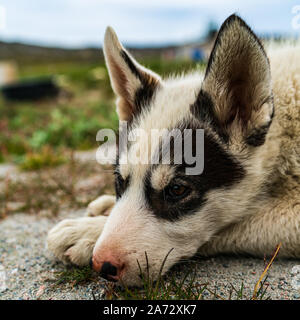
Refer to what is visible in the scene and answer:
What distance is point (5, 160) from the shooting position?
629 centimetres

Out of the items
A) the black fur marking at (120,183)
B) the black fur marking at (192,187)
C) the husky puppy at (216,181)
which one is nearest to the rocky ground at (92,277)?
the husky puppy at (216,181)

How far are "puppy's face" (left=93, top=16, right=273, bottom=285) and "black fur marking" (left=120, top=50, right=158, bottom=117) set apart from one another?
21 cm

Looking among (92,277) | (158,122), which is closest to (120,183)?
(158,122)

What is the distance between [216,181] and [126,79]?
117cm

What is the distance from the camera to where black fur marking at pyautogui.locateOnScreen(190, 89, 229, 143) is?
8.11 feet

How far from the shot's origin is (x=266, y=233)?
7.97 feet

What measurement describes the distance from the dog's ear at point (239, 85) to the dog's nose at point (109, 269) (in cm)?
114

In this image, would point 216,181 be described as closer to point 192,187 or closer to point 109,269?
point 192,187

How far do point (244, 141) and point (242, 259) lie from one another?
0.83 meters

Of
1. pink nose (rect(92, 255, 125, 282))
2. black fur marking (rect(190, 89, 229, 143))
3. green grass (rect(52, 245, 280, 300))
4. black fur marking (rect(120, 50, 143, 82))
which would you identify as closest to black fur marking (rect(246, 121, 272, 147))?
black fur marking (rect(190, 89, 229, 143))

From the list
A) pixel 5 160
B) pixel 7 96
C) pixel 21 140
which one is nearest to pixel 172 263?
pixel 5 160

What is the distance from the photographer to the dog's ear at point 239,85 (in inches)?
82.6
